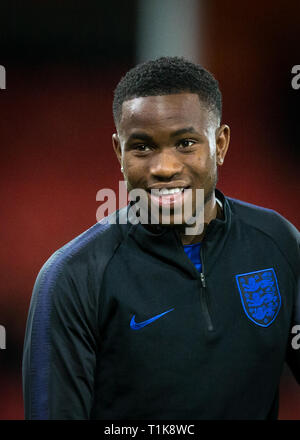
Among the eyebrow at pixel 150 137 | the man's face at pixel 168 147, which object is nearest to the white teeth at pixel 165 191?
the man's face at pixel 168 147

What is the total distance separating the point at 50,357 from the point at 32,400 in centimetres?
9

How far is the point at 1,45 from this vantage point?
1440mm

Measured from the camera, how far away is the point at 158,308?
3.58 feet

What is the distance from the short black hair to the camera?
3.53 ft

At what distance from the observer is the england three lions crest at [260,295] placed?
1144 mm

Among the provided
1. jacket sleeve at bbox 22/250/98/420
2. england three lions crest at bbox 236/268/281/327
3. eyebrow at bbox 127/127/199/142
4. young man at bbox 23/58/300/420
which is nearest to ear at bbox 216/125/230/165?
young man at bbox 23/58/300/420

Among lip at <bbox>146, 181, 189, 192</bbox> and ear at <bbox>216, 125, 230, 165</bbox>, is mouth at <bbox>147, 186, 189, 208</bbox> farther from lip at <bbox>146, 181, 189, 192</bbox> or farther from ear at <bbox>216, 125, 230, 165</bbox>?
ear at <bbox>216, 125, 230, 165</bbox>

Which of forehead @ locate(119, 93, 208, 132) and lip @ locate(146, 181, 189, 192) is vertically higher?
forehead @ locate(119, 93, 208, 132)

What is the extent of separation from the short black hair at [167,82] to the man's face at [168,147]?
0.02m

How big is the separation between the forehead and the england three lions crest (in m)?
0.36

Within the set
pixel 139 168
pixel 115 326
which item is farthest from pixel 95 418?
pixel 139 168
